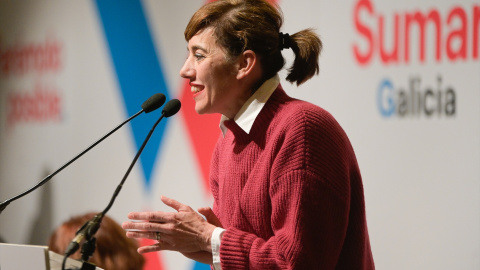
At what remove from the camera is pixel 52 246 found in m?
2.28

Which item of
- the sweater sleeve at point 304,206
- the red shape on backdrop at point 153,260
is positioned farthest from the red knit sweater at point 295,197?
the red shape on backdrop at point 153,260

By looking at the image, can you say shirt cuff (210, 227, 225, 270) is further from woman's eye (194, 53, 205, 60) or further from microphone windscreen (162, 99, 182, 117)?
woman's eye (194, 53, 205, 60)

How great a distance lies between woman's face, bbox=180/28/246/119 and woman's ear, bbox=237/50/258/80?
0.06 ft

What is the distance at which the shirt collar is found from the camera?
5.77ft

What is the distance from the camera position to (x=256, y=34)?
1785mm

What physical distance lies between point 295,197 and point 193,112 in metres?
1.74

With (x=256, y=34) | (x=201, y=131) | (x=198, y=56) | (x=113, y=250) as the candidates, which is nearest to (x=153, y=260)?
(x=201, y=131)

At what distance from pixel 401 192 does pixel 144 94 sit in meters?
1.52

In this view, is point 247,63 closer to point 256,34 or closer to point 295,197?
point 256,34

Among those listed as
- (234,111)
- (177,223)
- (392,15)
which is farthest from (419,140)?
(177,223)

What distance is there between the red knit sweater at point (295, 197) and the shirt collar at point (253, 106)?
0.01 metres

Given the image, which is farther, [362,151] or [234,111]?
[362,151]

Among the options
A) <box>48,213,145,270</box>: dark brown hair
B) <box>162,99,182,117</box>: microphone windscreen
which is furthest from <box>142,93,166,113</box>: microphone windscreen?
<box>48,213,145,270</box>: dark brown hair

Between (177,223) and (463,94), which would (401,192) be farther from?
(177,223)
